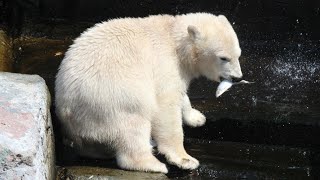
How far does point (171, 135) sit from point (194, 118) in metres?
0.96

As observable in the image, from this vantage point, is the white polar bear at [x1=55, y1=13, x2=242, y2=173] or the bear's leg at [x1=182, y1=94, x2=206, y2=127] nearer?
the white polar bear at [x1=55, y1=13, x2=242, y2=173]

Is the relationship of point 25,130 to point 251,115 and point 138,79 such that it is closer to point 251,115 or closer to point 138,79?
point 138,79

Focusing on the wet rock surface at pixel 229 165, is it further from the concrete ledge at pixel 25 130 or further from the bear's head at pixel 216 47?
the bear's head at pixel 216 47

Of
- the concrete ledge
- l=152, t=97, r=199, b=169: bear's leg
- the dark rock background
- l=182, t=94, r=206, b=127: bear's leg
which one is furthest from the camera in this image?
the dark rock background

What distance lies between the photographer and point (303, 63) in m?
9.41

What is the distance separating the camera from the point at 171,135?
621 cm

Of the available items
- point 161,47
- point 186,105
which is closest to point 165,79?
point 161,47

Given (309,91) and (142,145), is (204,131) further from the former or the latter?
(309,91)

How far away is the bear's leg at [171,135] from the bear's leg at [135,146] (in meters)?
0.16

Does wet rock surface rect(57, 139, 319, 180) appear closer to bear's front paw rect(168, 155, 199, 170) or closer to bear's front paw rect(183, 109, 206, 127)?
bear's front paw rect(168, 155, 199, 170)

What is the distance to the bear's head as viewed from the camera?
20.6 feet

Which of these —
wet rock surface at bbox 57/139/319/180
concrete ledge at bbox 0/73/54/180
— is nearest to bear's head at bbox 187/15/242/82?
wet rock surface at bbox 57/139/319/180

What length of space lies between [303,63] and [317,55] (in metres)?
0.38

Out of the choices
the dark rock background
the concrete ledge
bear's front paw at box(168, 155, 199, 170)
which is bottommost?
bear's front paw at box(168, 155, 199, 170)
